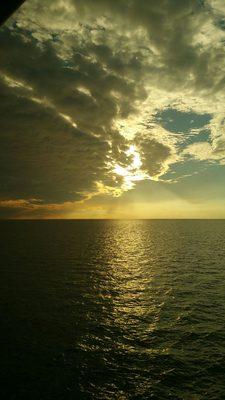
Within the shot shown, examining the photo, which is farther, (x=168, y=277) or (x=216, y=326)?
(x=168, y=277)

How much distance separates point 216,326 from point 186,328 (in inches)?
114

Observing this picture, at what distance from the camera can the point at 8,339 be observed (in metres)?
22.0

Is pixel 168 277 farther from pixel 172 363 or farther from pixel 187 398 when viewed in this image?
pixel 187 398

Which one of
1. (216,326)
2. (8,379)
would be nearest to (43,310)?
(8,379)

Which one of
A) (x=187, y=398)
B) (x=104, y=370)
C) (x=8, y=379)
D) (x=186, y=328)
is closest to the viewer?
(x=187, y=398)

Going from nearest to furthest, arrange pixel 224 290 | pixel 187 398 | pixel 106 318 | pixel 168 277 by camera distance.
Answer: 1. pixel 187 398
2. pixel 106 318
3. pixel 224 290
4. pixel 168 277

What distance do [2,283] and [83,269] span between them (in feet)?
51.6

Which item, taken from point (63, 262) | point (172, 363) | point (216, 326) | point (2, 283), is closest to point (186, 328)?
point (216, 326)

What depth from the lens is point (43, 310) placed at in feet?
93.8

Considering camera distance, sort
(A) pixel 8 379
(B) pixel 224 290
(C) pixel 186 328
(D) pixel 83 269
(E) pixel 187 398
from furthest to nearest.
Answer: (D) pixel 83 269 → (B) pixel 224 290 → (C) pixel 186 328 → (A) pixel 8 379 → (E) pixel 187 398

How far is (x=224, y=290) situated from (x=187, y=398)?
79.0ft

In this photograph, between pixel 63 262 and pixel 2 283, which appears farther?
pixel 63 262

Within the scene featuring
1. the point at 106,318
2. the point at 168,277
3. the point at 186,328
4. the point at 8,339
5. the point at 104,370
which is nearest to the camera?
the point at 104,370

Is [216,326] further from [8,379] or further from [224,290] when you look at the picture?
[8,379]
